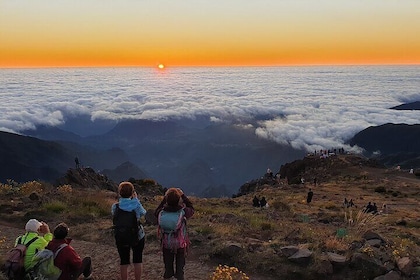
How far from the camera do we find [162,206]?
639 centimetres

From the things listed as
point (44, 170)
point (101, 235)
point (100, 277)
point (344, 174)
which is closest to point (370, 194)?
point (344, 174)

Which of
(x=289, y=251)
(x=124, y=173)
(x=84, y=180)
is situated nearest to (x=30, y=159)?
(x=124, y=173)

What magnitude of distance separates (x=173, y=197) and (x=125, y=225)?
876mm

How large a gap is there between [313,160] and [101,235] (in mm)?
41088

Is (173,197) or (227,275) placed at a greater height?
(173,197)

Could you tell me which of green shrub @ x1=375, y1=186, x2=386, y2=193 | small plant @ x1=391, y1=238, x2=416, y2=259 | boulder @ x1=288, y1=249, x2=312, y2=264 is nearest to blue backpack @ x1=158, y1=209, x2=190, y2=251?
boulder @ x1=288, y1=249, x2=312, y2=264

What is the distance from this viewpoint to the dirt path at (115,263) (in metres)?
7.96

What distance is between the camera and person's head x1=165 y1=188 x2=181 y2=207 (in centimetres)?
614

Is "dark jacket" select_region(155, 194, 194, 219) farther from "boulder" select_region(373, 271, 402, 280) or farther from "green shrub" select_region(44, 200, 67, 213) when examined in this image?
"green shrub" select_region(44, 200, 67, 213)

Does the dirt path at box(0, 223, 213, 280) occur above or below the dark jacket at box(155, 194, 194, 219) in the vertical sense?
below

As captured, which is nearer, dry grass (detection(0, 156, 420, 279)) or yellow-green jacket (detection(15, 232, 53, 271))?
yellow-green jacket (detection(15, 232, 53, 271))

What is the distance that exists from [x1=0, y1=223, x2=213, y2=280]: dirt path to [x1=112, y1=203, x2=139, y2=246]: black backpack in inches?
64.2

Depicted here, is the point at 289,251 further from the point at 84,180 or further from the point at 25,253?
the point at 84,180

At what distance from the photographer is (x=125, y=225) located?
627 cm
